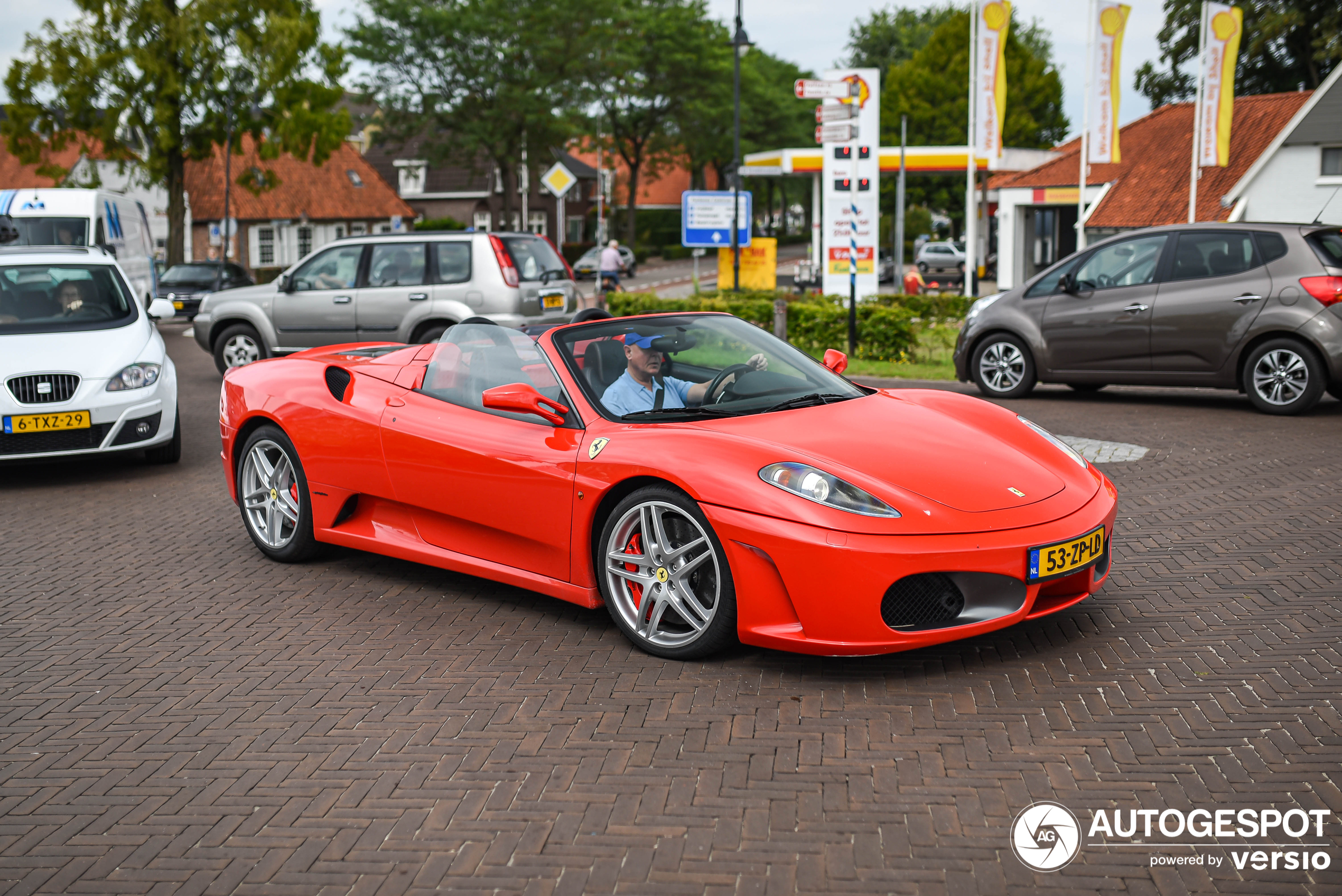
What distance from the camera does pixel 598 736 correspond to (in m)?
4.06

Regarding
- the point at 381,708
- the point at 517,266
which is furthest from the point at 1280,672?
the point at 517,266

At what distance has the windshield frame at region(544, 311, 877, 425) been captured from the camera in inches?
200

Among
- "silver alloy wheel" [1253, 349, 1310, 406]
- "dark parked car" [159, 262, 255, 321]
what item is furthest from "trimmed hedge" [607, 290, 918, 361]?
"dark parked car" [159, 262, 255, 321]

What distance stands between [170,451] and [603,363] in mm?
5650

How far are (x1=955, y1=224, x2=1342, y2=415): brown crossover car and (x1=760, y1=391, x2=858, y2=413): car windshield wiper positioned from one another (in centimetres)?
675

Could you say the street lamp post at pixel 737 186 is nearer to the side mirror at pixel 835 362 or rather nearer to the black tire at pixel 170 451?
the black tire at pixel 170 451

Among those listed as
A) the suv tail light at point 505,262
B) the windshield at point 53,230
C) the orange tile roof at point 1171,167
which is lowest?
the suv tail light at point 505,262

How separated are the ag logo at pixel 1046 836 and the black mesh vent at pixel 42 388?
24.9 feet

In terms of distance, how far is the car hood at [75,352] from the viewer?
28.4 feet

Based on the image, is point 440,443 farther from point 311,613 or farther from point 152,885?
point 152,885

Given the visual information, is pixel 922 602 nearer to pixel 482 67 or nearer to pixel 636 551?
pixel 636 551

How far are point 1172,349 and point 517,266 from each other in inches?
284

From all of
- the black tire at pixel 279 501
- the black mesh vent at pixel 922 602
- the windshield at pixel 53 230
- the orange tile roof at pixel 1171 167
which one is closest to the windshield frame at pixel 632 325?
the black mesh vent at pixel 922 602

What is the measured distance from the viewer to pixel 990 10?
25.8m
